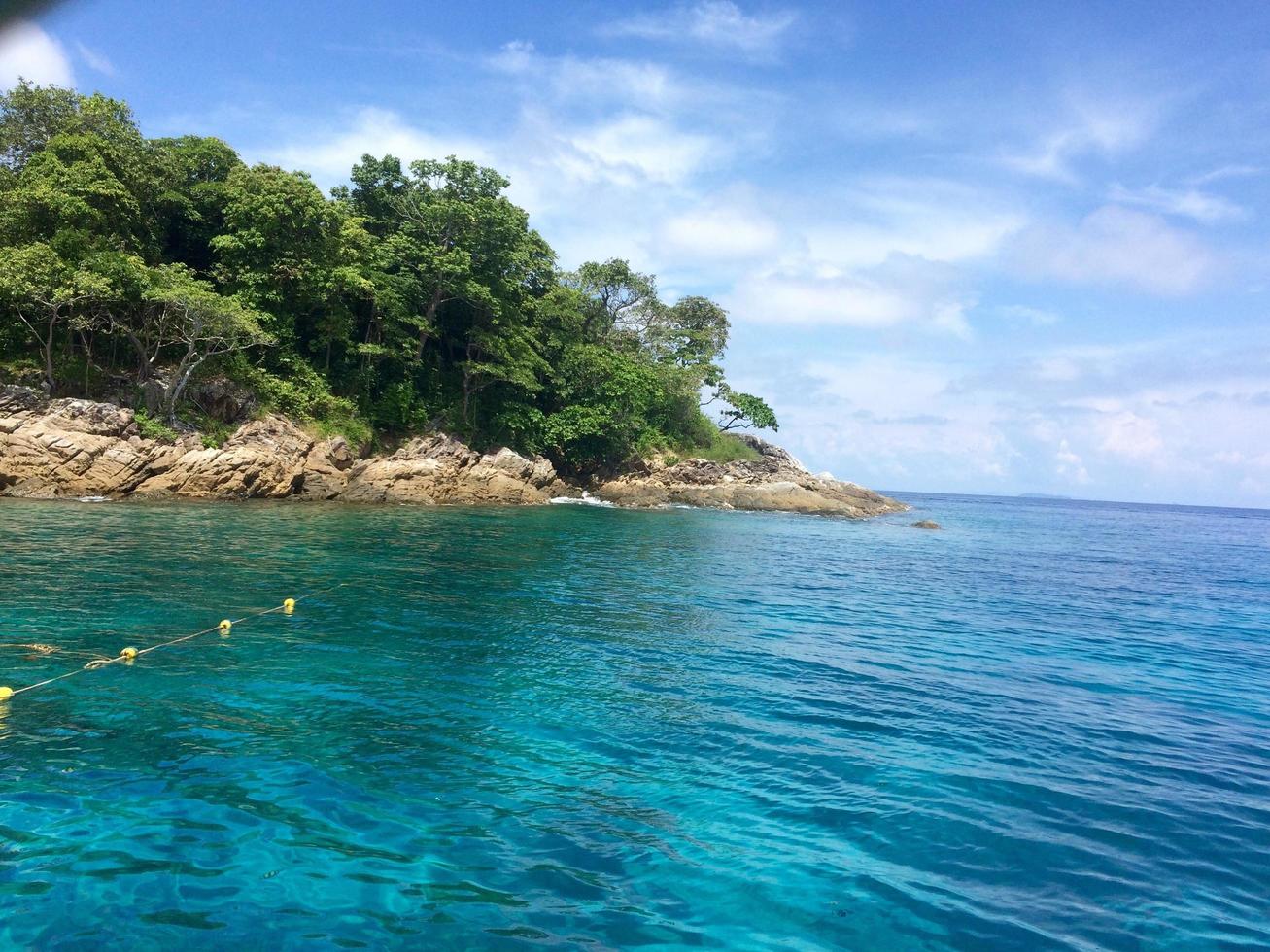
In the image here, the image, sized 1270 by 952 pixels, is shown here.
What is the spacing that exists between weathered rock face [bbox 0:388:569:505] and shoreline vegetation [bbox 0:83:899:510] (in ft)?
0.45

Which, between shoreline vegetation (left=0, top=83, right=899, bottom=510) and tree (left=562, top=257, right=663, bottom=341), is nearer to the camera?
shoreline vegetation (left=0, top=83, right=899, bottom=510)

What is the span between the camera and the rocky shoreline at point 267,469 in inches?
1099

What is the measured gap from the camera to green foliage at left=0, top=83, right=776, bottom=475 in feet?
101

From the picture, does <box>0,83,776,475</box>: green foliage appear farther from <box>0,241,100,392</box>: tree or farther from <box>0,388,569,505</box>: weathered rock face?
<box>0,388,569,505</box>: weathered rock face

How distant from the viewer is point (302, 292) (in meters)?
38.4

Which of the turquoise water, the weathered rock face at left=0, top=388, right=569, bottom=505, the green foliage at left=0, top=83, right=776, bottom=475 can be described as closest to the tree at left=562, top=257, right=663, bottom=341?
the green foliage at left=0, top=83, right=776, bottom=475

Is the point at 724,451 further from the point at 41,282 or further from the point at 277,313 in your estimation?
the point at 41,282

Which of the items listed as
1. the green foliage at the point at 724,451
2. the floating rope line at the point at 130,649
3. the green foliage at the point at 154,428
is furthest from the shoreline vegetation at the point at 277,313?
the floating rope line at the point at 130,649

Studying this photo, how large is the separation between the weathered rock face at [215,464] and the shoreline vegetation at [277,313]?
0.45 ft

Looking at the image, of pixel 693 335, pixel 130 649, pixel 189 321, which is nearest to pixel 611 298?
pixel 693 335

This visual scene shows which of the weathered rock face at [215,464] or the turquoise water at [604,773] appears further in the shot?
the weathered rock face at [215,464]

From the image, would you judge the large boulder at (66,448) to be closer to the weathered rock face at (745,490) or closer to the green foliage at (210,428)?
the green foliage at (210,428)

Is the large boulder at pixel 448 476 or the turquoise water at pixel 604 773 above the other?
the large boulder at pixel 448 476

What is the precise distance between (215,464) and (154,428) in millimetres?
3280
